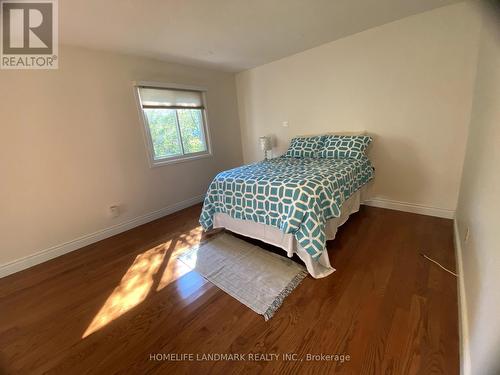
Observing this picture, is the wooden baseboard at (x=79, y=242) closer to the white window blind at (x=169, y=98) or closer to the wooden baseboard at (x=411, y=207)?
the white window blind at (x=169, y=98)

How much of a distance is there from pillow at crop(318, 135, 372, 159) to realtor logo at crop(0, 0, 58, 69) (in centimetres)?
285

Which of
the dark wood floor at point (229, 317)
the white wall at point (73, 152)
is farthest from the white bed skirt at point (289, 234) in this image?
the white wall at point (73, 152)

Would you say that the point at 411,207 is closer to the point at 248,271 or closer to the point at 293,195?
the point at 293,195

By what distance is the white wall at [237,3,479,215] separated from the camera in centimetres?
215

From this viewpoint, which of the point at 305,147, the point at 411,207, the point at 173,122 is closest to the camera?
the point at 411,207

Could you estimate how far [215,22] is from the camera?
6.76ft

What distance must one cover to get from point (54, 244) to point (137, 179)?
1105mm

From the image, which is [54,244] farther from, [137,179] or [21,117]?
[21,117]

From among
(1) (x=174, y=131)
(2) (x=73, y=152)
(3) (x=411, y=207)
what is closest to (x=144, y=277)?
(2) (x=73, y=152)

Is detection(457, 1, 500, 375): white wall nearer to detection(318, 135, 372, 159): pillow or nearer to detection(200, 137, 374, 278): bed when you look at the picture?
detection(200, 137, 374, 278): bed

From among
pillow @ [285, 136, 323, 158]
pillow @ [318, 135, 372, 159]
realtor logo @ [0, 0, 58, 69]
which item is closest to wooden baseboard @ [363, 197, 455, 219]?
pillow @ [318, 135, 372, 159]

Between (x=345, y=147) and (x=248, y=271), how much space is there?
1878 millimetres

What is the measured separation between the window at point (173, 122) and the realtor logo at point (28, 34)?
866mm

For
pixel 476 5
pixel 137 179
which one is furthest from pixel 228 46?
pixel 476 5
